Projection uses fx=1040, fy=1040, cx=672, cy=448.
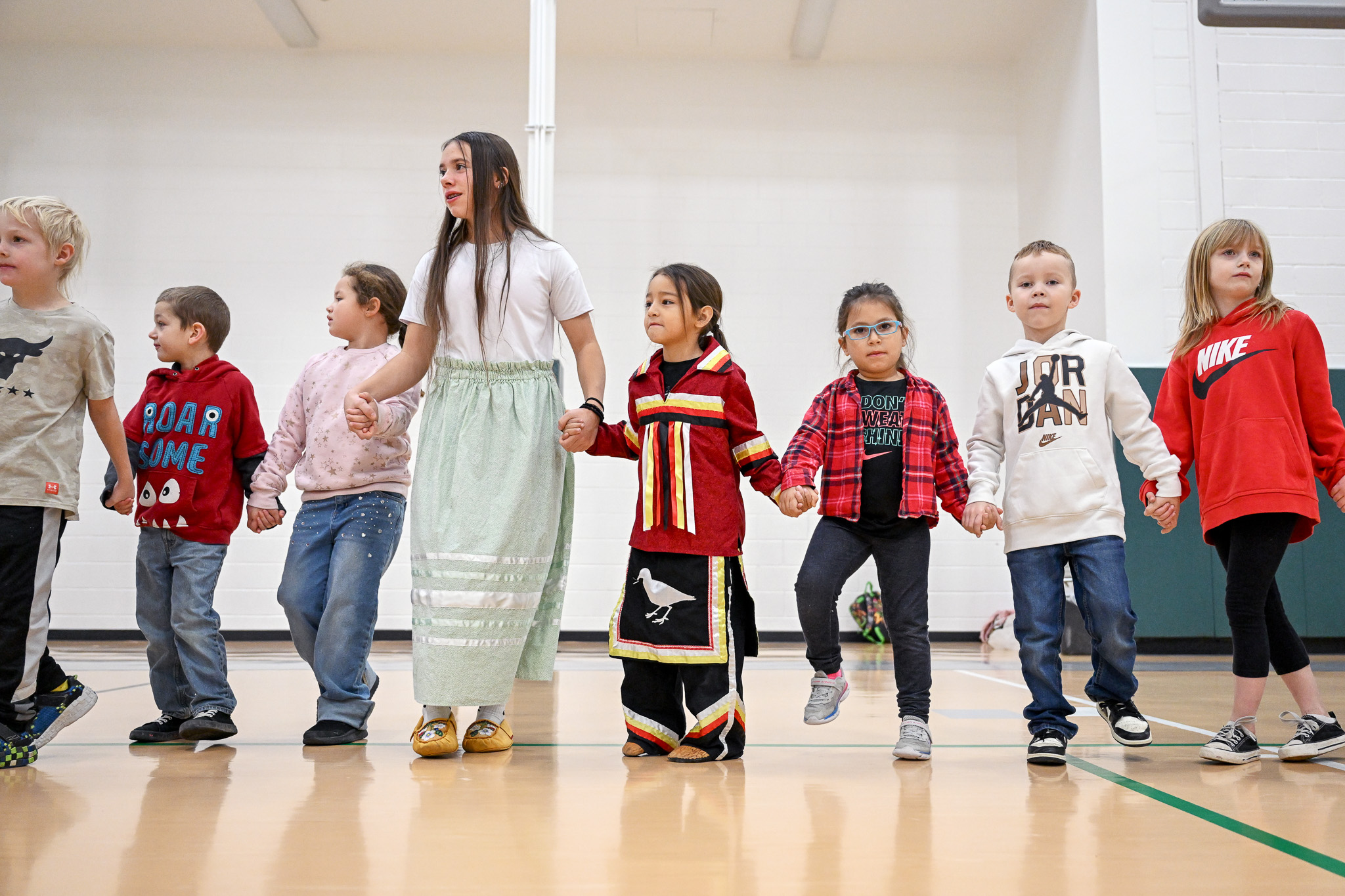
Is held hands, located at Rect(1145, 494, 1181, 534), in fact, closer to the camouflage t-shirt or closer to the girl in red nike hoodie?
the girl in red nike hoodie

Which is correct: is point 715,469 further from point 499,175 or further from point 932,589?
point 932,589

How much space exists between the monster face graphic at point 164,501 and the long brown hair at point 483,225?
2.51ft

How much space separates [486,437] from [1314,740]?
195cm

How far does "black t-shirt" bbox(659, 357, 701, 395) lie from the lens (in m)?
2.52

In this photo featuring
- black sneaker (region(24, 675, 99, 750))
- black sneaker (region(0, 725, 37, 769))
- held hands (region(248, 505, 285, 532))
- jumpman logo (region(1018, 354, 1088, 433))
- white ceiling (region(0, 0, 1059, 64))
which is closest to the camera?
black sneaker (region(0, 725, 37, 769))

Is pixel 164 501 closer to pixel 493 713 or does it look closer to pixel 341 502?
pixel 341 502

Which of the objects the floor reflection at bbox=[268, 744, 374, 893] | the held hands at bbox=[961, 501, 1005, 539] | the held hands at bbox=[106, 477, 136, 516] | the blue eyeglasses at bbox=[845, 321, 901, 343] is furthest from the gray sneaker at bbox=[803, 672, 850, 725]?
the held hands at bbox=[106, 477, 136, 516]

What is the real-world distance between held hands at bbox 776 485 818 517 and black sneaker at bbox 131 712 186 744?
154 centimetres

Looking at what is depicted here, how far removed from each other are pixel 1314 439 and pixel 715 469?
55.4 inches

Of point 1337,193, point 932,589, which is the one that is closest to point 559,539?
point 932,589

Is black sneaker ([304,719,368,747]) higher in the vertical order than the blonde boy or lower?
lower

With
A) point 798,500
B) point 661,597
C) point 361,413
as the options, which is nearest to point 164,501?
point 361,413

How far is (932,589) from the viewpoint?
756cm

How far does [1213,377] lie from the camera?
97.9 inches
